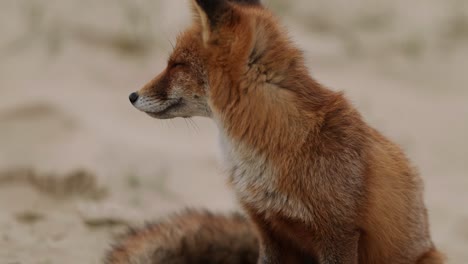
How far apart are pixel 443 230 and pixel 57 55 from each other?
481 cm

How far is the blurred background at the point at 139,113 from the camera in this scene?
724 centimetres

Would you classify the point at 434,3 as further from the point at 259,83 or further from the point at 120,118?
the point at 259,83

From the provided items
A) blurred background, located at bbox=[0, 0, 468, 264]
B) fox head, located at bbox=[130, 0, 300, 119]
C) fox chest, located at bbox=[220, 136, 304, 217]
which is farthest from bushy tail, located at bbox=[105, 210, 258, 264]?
fox head, located at bbox=[130, 0, 300, 119]

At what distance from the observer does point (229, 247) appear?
17.7 feet

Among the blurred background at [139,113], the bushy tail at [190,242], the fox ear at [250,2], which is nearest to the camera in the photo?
the fox ear at [250,2]

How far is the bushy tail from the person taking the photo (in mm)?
5195

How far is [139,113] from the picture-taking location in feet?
31.1

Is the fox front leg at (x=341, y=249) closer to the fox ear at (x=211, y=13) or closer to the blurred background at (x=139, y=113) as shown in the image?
the fox ear at (x=211, y=13)

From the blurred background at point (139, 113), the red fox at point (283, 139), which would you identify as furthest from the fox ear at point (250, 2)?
the blurred background at point (139, 113)

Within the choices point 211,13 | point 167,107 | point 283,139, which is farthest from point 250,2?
point 283,139

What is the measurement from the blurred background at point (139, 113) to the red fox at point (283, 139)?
158 cm

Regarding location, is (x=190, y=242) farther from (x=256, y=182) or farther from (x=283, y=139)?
(x=283, y=139)

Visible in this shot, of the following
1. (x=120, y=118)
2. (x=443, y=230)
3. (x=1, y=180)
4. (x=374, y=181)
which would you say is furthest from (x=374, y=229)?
(x=120, y=118)

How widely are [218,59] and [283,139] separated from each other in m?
0.55
